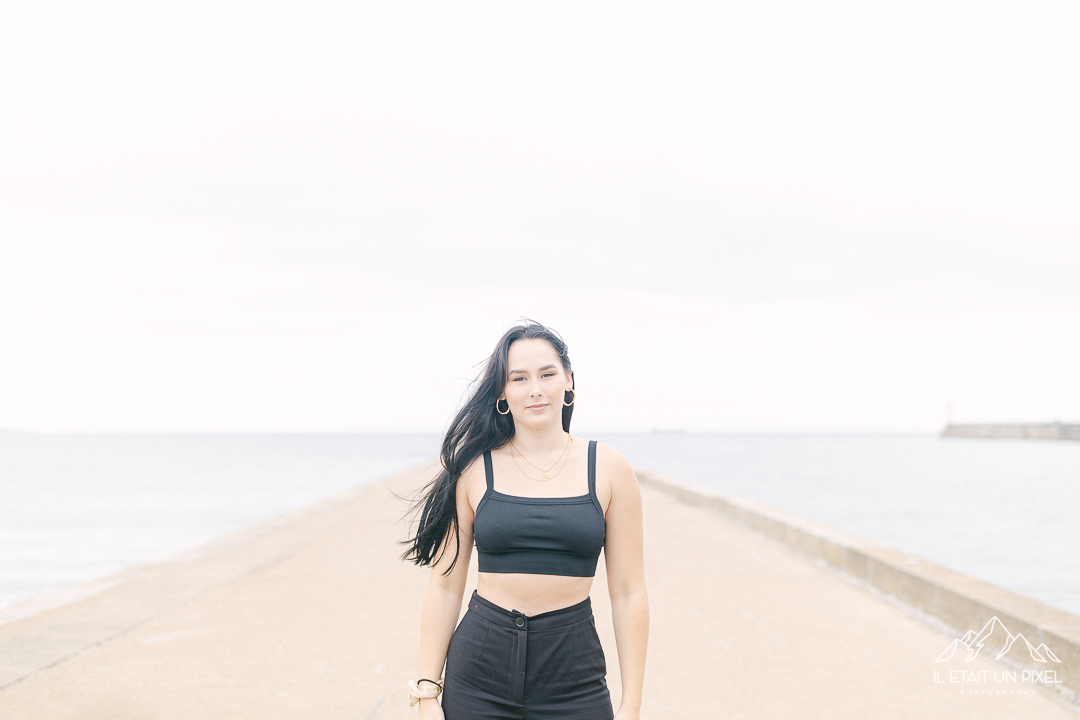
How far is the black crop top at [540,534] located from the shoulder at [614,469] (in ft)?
0.32

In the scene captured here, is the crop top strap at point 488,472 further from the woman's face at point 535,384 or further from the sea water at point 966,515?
the sea water at point 966,515

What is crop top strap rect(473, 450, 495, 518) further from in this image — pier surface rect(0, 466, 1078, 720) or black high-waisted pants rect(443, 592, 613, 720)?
pier surface rect(0, 466, 1078, 720)

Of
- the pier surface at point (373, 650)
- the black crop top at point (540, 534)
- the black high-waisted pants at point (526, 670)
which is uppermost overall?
the black crop top at point (540, 534)

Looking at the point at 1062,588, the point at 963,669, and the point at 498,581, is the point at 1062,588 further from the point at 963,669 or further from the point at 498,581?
the point at 498,581

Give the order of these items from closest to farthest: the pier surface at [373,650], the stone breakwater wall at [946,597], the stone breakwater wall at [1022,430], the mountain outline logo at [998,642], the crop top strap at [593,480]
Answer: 1. the crop top strap at [593,480]
2. the pier surface at [373,650]
3. the stone breakwater wall at [946,597]
4. the mountain outline logo at [998,642]
5. the stone breakwater wall at [1022,430]

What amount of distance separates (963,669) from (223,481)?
3937cm

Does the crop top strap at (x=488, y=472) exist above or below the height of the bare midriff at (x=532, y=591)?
above

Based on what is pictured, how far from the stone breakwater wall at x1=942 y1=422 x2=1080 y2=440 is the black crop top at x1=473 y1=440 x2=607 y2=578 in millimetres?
142915

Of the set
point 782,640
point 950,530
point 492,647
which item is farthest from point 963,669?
point 950,530

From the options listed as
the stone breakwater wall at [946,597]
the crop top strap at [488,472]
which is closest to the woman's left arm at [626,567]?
the crop top strap at [488,472]

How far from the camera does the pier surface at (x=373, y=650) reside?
4.46 m

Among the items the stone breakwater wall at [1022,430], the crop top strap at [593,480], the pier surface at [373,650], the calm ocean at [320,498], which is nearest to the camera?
the crop top strap at [593,480]

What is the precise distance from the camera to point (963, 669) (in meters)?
5.16

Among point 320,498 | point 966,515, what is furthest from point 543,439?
point 966,515
